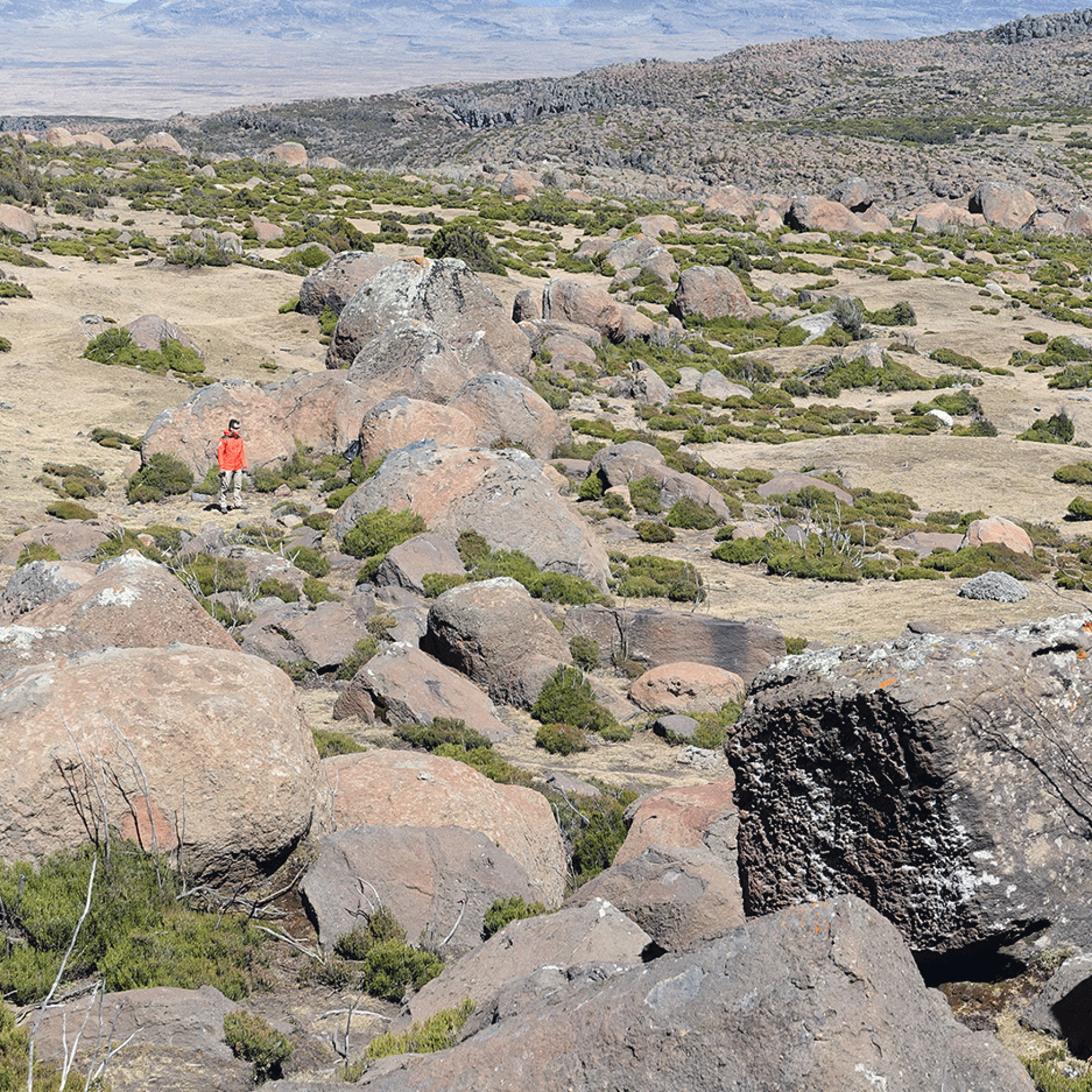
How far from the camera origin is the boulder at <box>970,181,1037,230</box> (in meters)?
68.6

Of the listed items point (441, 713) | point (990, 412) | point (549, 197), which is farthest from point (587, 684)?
point (549, 197)

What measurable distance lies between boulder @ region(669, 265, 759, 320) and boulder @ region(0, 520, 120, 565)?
92.4ft

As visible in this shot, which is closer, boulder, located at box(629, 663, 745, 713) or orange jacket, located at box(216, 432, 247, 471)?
boulder, located at box(629, 663, 745, 713)

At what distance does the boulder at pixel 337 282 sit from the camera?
3519 cm

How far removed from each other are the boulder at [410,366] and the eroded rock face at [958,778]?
21017mm

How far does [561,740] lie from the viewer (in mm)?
12930

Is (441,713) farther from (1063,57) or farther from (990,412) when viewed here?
(1063,57)

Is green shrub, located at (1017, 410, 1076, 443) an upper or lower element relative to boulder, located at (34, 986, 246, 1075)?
lower

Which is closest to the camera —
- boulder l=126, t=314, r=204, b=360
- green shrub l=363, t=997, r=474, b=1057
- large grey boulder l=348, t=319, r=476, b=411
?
green shrub l=363, t=997, r=474, b=1057

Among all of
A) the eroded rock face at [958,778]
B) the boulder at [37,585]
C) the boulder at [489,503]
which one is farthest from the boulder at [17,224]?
the eroded rock face at [958,778]

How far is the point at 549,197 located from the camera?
63.9 meters

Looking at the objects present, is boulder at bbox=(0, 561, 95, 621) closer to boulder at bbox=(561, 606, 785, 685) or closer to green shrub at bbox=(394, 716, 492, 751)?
green shrub at bbox=(394, 716, 492, 751)

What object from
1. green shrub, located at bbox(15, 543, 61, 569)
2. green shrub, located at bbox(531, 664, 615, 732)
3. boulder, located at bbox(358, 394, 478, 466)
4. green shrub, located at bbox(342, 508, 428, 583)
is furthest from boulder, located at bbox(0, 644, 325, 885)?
boulder, located at bbox(358, 394, 478, 466)

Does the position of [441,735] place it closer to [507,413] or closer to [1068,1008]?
[1068,1008]
